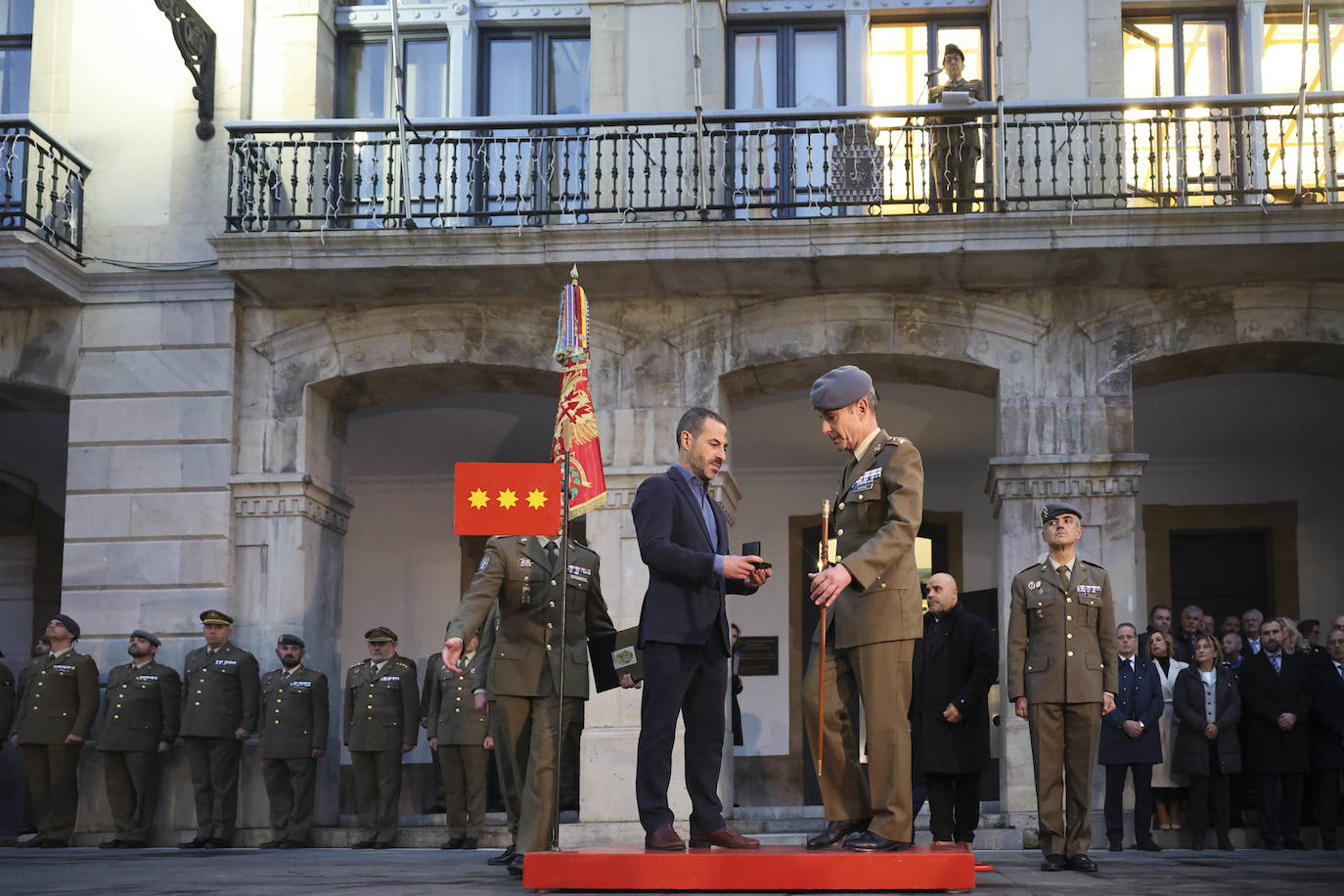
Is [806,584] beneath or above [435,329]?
beneath

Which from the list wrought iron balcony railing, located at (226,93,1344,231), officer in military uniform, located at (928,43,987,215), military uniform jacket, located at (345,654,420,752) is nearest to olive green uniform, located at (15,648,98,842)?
military uniform jacket, located at (345,654,420,752)

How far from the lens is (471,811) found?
1297 centimetres

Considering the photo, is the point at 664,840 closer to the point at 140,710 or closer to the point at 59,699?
the point at 140,710

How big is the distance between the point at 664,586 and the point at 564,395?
126 cm

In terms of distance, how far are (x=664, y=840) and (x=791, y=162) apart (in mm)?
8260

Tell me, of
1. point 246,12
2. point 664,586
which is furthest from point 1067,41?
point 664,586

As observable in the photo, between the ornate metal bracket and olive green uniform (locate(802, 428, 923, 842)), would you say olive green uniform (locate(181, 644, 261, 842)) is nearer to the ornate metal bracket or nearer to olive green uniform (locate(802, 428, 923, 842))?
the ornate metal bracket

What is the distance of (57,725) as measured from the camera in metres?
13.1

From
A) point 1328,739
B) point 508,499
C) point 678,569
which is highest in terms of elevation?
point 508,499

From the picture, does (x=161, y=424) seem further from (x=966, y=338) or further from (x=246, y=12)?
(x=966, y=338)

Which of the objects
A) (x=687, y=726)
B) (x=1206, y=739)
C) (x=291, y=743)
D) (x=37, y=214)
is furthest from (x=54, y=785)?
(x=1206, y=739)

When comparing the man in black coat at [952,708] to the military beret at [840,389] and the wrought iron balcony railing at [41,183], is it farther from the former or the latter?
the wrought iron balcony railing at [41,183]

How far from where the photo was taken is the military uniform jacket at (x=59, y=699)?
13.1 m

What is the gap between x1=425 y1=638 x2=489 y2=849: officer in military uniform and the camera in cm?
1295
